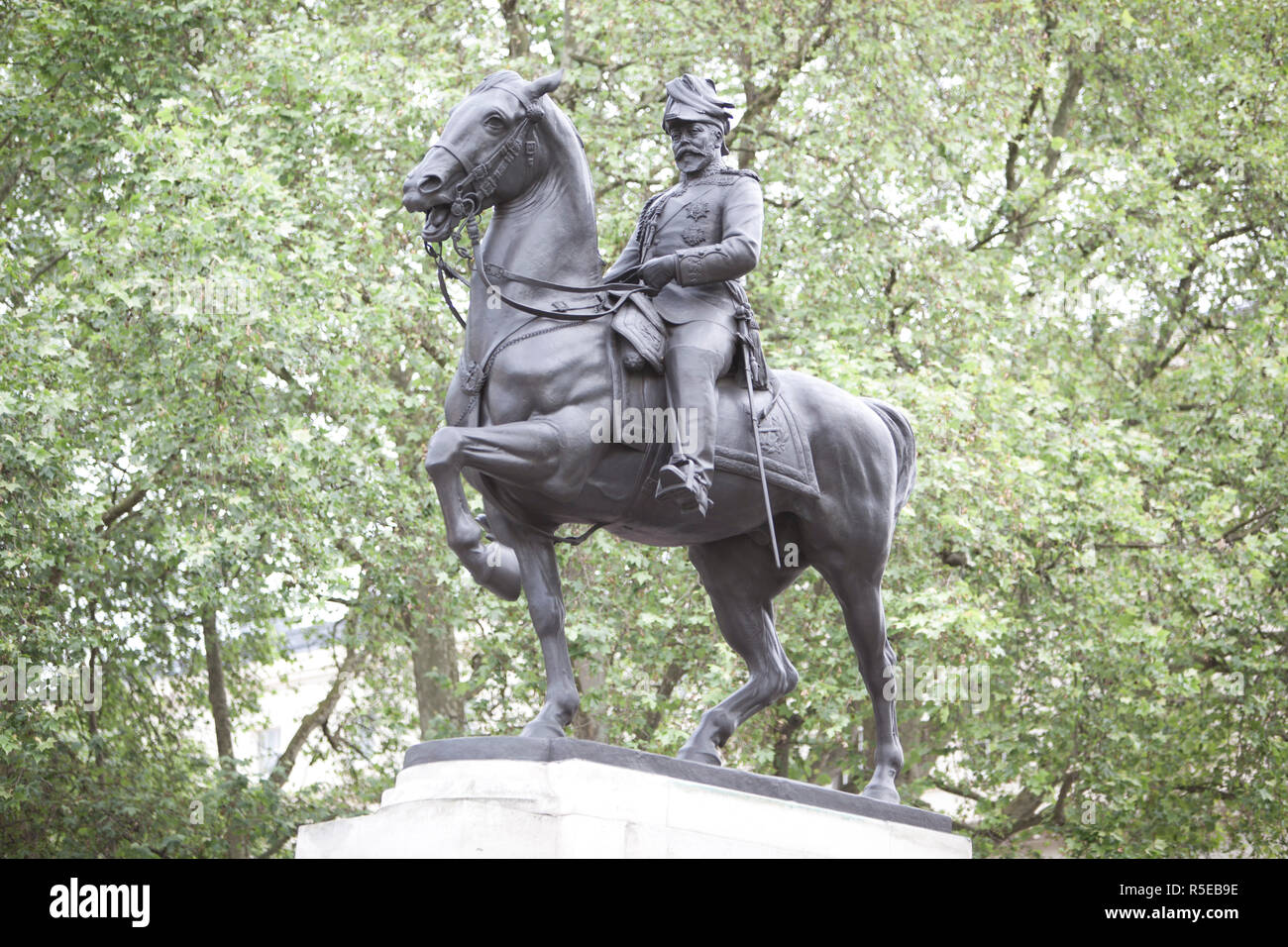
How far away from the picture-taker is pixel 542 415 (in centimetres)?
724

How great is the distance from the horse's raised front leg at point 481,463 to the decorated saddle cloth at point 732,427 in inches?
14.3

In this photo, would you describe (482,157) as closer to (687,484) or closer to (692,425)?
(692,425)

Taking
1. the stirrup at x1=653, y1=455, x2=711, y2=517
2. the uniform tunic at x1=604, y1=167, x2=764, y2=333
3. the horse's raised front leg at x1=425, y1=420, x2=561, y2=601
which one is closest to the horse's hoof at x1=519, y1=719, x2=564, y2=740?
the horse's raised front leg at x1=425, y1=420, x2=561, y2=601

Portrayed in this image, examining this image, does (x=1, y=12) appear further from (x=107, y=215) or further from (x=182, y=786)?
(x=182, y=786)

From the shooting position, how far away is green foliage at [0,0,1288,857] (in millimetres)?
15125

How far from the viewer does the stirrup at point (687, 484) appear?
7.21 meters

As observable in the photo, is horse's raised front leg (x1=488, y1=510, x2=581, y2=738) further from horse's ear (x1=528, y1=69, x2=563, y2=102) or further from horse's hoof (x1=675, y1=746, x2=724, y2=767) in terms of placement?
horse's ear (x1=528, y1=69, x2=563, y2=102)

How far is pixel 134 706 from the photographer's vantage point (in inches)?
680

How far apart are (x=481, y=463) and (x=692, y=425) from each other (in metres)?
0.94

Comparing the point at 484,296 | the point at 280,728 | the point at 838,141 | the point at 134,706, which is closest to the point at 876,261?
the point at 838,141

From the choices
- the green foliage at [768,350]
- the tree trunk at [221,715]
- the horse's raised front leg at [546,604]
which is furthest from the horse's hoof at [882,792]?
the tree trunk at [221,715]

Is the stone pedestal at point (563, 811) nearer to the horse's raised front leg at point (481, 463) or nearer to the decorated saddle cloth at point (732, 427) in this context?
the horse's raised front leg at point (481, 463)

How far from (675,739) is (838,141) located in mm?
6534

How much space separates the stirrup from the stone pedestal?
107cm
